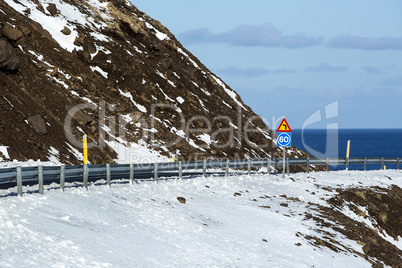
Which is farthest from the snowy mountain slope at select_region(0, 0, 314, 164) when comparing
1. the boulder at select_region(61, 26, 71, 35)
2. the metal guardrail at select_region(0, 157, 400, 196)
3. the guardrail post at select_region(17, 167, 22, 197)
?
the guardrail post at select_region(17, 167, 22, 197)

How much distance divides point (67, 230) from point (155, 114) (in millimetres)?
31207

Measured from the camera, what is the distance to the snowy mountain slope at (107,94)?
34.4m

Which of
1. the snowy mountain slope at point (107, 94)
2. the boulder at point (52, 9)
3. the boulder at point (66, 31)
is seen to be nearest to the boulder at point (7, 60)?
the snowy mountain slope at point (107, 94)

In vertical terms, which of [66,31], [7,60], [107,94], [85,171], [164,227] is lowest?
[164,227]

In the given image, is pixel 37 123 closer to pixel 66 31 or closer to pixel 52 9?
pixel 66 31

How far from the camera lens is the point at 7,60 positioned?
35.6 m

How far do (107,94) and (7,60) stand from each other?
1036cm

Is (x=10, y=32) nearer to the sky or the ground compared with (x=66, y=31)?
nearer to the ground

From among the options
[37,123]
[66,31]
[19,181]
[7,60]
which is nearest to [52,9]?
[66,31]

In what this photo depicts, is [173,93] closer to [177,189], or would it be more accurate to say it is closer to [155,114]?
[155,114]

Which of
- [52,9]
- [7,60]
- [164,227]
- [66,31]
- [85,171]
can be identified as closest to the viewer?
[164,227]

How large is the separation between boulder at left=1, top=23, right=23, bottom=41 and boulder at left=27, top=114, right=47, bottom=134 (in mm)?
10571

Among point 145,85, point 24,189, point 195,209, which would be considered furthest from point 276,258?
point 145,85

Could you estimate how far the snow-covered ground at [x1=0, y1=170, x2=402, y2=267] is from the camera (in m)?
13.3
